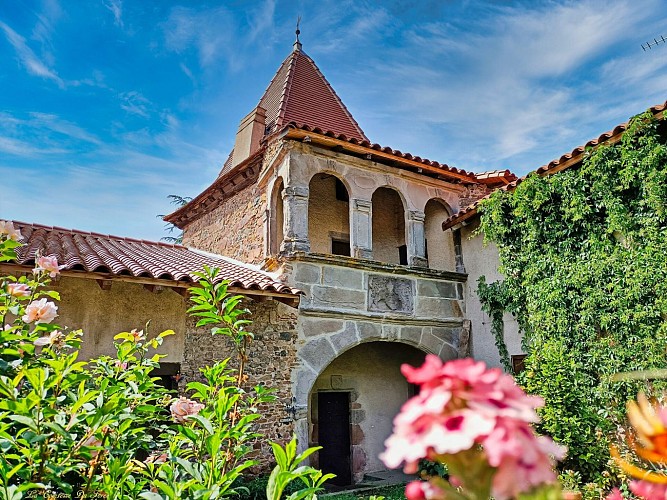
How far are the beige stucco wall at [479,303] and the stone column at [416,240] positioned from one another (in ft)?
2.91

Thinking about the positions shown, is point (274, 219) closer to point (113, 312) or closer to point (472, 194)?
point (113, 312)

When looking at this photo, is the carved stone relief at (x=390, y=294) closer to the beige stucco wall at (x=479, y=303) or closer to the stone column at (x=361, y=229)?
the stone column at (x=361, y=229)

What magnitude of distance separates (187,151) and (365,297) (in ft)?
18.3

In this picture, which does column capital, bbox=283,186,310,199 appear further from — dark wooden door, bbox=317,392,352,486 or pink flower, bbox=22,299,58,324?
pink flower, bbox=22,299,58,324

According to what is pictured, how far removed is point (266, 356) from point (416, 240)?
3.64m

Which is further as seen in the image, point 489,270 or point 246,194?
point 246,194

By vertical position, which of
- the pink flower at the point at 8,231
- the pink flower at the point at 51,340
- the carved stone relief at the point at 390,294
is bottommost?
the pink flower at the point at 51,340

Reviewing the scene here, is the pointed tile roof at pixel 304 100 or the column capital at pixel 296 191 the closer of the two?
the column capital at pixel 296 191

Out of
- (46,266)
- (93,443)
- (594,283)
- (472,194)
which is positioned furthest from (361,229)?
(93,443)

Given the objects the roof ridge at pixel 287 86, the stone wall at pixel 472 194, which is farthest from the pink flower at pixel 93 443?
the roof ridge at pixel 287 86

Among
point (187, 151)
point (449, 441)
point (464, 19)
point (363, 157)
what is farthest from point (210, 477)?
point (187, 151)

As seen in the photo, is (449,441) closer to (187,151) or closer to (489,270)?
(489,270)

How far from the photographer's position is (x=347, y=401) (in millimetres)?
9945

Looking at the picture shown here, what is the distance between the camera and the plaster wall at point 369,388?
31.9 ft
